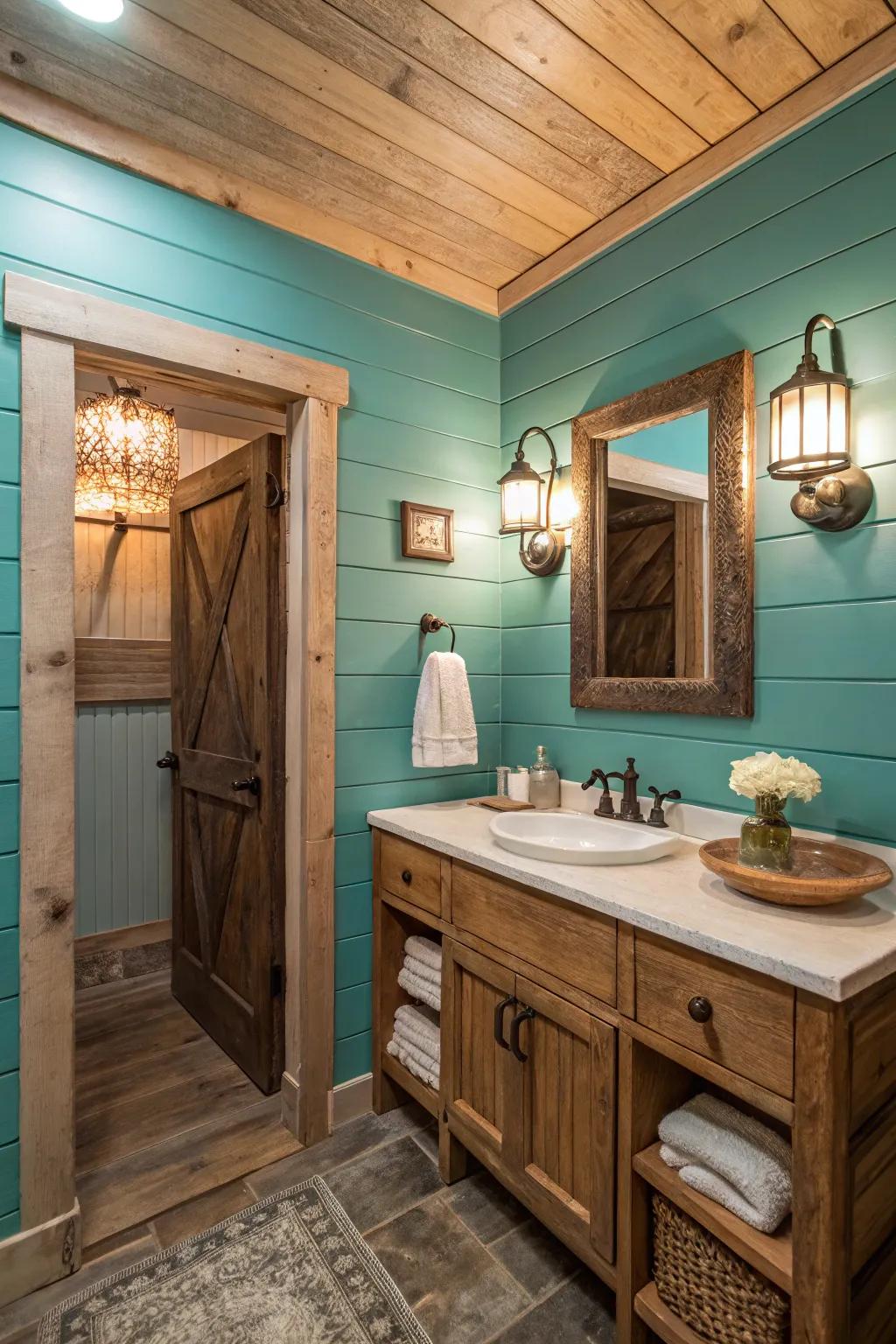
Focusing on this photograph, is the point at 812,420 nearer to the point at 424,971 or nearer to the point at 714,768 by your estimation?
the point at 714,768

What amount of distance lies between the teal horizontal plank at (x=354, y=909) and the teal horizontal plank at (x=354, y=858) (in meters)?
0.01

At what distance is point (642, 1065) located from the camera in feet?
4.19

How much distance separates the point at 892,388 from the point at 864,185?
1.49ft

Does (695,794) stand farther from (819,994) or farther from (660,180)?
(660,180)

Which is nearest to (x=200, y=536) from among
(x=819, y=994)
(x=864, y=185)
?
(x=864, y=185)

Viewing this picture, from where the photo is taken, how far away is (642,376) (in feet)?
6.23

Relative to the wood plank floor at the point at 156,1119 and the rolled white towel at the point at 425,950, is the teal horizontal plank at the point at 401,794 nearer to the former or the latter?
the rolled white towel at the point at 425,950

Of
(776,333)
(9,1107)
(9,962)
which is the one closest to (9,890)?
(9,962)

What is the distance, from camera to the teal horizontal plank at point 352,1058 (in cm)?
203

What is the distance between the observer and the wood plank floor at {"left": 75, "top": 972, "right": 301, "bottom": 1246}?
1753mm

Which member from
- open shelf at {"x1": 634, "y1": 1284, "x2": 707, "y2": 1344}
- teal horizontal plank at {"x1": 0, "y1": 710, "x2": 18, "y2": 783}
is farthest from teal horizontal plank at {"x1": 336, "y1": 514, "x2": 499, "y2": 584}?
open shelf at {"x1": 634, "y1": 1284, "x2": 707, "y2": 1344}

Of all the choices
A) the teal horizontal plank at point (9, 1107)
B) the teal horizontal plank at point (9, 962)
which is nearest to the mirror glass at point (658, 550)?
the teal horizontal plank at point (9, 962)

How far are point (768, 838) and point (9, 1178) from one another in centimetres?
180

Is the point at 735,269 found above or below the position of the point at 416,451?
above
